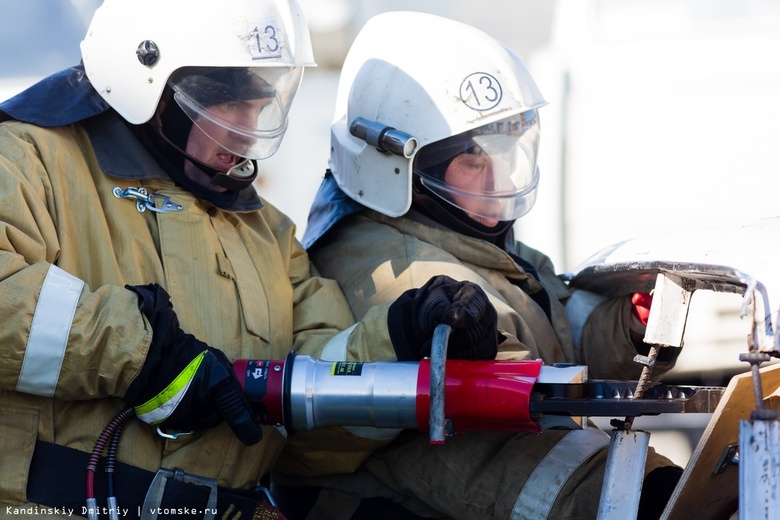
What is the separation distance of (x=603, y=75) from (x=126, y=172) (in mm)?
2461

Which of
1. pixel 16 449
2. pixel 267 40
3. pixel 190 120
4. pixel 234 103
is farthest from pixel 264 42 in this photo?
pixel 16 449

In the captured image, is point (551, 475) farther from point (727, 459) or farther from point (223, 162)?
point (223, 162)

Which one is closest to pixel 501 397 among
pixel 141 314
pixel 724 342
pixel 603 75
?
pixel 141 314

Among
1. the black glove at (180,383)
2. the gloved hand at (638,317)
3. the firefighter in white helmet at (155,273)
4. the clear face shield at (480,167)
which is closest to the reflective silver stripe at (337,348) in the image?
the firefighter in white helmet at (155,273)

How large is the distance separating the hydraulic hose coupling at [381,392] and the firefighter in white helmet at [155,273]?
0.24 feet

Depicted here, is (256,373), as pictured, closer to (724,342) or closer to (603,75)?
(724,342)

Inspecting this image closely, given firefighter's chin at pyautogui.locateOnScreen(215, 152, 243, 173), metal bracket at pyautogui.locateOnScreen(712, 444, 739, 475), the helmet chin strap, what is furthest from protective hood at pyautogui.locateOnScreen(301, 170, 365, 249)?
metal bracket at pyautogui.locateOnScreen(712, 444, 739, 475)

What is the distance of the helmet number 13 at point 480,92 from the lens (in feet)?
9.45

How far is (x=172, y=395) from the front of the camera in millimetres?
2172

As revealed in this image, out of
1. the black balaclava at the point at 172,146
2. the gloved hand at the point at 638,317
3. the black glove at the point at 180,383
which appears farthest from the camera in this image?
the gloved hand at the point at 638,317

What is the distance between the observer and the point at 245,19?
261 centimetres

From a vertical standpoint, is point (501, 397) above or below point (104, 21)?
below

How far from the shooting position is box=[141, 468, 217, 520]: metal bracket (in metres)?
2.24

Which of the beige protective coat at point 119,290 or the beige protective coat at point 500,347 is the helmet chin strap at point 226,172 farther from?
the beige protective coat at point 500,347
